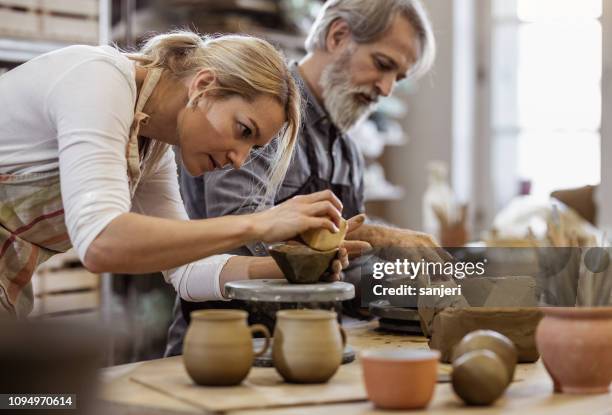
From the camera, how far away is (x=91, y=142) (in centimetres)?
152

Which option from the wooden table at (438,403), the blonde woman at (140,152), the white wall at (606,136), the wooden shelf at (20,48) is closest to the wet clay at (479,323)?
the wooden table at (438,403)

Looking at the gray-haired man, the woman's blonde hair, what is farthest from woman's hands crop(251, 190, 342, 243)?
the gray-haired man

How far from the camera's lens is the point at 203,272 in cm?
195

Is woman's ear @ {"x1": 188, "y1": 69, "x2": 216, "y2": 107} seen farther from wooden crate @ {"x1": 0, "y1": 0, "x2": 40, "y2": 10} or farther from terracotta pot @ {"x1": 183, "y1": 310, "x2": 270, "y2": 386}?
wooden crate @ {"x1": 0, "y1": 0, "x2": 40, "y2": 10}

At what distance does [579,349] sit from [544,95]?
16.2 feet

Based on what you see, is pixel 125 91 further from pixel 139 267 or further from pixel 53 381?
pixel 53 381

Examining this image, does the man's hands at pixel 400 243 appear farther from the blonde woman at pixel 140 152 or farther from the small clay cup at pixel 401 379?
the small clay cup at pixel 401 379

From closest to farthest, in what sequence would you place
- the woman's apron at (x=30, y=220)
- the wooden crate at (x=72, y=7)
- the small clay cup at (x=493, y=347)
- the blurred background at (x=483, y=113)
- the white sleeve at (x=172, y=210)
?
the small clay cup at (x=493, y=347), the woman's apron at (x=30, y=220), the white sleeve at (x=172, y=210), the wooden crate at (x=72, y=7), the blurred background at (x=483, y=113)

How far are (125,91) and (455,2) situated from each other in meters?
4.87

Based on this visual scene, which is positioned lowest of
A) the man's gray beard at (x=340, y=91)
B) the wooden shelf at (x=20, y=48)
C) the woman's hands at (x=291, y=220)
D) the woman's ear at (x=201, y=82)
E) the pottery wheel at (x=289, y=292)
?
the pottery wheel at (x=289, y=292)

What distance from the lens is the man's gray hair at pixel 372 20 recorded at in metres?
2.64

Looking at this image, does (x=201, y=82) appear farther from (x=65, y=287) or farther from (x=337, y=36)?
(x=65, y=287)

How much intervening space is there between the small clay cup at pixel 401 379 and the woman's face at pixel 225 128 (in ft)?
2.10

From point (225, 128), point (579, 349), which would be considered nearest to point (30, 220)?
point (225, 128)
